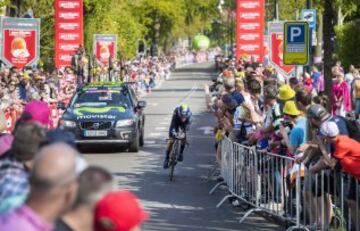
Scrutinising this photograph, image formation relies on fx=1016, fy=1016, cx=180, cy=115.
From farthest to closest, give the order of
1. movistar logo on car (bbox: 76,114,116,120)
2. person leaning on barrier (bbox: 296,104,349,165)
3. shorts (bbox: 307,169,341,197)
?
movistar logo on car (bbox: 76,114,116,120), shorts (bbox: 307,169,341,197), person leaning on barrier (bbox: 296,104,349,165)

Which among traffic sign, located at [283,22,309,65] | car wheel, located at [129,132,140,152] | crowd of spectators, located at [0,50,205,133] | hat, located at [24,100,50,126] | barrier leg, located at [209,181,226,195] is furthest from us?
crowd of spectators, located at [0,50,205,133]

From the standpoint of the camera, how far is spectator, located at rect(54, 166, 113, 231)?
4.62 metres

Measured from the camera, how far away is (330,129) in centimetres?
1017

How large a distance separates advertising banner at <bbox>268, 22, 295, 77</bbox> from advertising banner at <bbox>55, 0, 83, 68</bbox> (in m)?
13.1

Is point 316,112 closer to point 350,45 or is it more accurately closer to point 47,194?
point 47,194

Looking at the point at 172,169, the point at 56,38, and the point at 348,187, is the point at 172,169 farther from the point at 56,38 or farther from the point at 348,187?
the point at 56,38

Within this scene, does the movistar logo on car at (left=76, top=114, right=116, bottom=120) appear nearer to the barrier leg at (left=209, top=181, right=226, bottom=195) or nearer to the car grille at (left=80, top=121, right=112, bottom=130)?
the car grille at (left=80, top=121, right=112, bottom=130)

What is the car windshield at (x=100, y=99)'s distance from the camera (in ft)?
76.0

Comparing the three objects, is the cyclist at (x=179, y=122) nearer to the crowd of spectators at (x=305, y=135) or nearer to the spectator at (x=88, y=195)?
the crowd of spectators at (x=305, y=135)

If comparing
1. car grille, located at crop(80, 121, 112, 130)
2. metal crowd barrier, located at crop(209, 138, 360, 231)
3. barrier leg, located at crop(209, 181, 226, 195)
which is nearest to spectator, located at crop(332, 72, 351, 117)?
car grille, located at crop(80, 121, 112, 130)

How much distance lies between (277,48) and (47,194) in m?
20.0

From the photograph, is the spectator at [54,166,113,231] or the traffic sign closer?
the spectator at [54,166,113,231]

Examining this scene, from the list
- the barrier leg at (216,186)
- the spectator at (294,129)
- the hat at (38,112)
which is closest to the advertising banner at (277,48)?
the barrier leg at (216,186)

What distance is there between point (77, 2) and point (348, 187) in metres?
26.6
